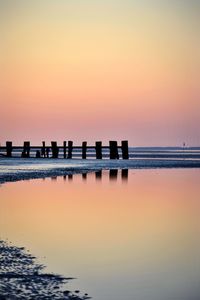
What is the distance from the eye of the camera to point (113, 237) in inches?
364

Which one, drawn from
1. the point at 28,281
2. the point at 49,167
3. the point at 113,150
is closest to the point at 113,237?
the point at 28,281

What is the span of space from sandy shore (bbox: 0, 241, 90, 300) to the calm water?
0.19 meters

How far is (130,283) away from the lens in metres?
6.09

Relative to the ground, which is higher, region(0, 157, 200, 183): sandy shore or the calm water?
the calm water

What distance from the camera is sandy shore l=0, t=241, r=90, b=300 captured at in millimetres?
5453

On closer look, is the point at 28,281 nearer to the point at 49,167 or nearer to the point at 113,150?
the point at 49,167

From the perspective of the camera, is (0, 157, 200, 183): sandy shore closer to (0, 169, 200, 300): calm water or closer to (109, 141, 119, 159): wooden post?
(109, 141, 119, 159): wooden post

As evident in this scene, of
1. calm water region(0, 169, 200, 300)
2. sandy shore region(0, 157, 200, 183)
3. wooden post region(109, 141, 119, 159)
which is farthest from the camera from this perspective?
wooden post region(109, 141, 119, 159)

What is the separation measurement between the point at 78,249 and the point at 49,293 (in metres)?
2.53

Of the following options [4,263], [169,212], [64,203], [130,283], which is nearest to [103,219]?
[169,212]

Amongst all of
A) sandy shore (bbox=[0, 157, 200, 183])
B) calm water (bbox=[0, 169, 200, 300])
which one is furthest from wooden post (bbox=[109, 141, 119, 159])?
calm water (bbox=[0, 169, 200, 300])

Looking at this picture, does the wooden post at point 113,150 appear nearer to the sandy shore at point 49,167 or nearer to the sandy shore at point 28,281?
the sandy shore at point 49,167

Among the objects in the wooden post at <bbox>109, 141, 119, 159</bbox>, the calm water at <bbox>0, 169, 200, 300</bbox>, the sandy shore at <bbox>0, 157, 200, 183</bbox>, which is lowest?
the sandy shore at <bbox>0, 157, 200, 183</bbox>

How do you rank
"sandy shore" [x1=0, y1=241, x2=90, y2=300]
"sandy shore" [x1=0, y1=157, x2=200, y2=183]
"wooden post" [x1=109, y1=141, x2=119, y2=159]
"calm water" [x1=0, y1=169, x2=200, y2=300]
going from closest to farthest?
"sandy shore" [x1=0, y1=241, x2=90, y2=300]
"calm water" [x1=0, y1=169, x2=200, y2=300]
"sandy shore" [x1=0, y1=157, x2=200, y2=183]
"wooden post" [x1=109, y1=141, x2=119, y2=159]
